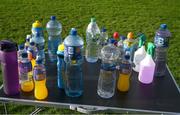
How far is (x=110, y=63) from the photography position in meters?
2.23

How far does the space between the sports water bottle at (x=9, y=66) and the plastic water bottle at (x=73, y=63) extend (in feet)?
1.14

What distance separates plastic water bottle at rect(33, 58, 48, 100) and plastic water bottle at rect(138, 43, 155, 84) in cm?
76

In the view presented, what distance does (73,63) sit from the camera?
2.14 metres

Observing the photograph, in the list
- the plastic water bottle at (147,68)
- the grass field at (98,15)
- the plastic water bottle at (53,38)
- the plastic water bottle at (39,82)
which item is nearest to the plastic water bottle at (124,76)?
the plastic water bottle at (147,68)

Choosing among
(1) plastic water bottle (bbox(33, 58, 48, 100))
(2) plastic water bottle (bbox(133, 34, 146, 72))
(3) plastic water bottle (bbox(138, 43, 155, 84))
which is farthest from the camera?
(2) plastic water bottle (bbox(133, 34, 146, 72))

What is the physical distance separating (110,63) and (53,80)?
480 mm

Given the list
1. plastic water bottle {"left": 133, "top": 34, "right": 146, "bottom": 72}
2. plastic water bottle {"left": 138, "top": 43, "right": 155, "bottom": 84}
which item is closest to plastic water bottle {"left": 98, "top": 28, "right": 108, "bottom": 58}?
plastic water bottle {"left": 133, "top": 34, "right": 146, "bottom": 72}

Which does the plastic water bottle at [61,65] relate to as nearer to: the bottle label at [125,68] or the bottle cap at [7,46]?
the bottle cap at [7,46]

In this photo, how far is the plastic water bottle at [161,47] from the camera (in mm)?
2375

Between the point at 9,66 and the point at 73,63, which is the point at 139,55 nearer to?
the point at 73,63

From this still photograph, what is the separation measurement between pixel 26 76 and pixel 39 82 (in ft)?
0.44

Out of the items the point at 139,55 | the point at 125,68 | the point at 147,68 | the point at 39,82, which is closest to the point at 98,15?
the point at 139,55

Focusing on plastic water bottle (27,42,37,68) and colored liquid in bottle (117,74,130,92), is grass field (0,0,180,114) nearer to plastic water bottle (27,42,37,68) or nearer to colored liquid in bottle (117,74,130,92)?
colored liquid in bottle (117,74,130,92)

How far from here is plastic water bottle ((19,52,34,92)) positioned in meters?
2.19
